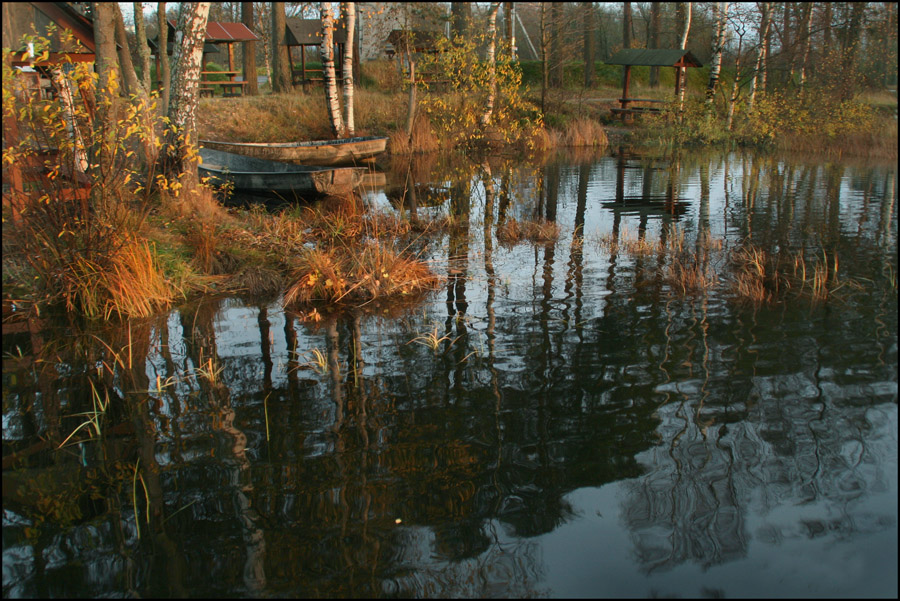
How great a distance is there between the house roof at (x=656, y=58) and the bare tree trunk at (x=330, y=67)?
13.4m

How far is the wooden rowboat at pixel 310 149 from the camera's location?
18.6 meters

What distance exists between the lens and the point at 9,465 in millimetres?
4598

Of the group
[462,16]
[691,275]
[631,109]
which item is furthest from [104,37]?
[631,109]

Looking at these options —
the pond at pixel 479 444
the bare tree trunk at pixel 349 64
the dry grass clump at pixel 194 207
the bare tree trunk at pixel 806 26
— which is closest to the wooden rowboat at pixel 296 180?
the dry grass clump at pixel 194 207

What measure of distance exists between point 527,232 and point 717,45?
16175mm

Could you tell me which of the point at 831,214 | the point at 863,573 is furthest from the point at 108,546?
the point at 831,214

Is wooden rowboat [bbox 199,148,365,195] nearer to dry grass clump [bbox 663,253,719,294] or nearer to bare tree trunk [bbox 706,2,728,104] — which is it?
dry grass clump [bbox 663,253,719,294]

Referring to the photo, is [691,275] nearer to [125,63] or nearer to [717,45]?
[125,63]

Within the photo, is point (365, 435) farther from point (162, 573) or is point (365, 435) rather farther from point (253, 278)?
point (253, 278)

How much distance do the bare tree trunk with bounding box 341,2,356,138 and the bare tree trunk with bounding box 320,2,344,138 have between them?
272 millimetres

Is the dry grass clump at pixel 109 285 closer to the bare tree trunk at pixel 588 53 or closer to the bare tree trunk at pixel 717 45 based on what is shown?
the bare tree trunk at pixel 717 45

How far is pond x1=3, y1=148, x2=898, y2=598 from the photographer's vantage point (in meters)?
3.59

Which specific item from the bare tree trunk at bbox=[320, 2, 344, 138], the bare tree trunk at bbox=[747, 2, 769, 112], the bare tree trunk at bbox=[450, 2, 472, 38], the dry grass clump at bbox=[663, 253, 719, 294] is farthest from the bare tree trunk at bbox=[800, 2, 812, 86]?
the dry grass clump at bbox=[663, 253, 719, 294]

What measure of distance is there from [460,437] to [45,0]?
1922cm
